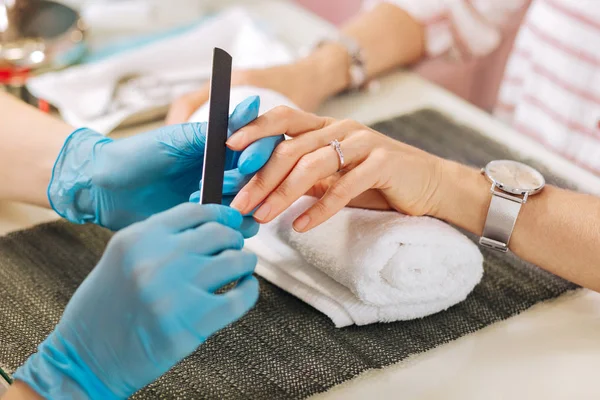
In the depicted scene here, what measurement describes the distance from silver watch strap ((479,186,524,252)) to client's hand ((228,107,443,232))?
0.23ft

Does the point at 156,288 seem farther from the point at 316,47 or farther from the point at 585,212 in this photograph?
the point at 316,47

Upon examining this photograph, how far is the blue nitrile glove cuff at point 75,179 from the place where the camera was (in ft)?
2.80

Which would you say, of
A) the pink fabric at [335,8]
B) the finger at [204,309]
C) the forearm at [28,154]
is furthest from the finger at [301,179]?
the pink fabric at [335,8]

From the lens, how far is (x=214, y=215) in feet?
2.22

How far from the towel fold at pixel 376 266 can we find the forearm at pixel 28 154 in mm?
332

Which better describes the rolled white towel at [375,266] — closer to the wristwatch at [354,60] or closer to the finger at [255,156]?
the finger at [255,156]

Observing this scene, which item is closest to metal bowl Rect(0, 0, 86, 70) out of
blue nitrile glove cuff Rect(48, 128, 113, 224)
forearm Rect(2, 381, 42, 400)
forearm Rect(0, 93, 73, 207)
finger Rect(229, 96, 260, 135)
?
forearm Rect(0, 93, 73, 207)

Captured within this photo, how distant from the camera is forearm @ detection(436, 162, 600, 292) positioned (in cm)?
85

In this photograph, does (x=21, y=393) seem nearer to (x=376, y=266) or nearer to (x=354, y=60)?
(x=376, y=266)

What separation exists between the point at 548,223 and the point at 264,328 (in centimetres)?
38

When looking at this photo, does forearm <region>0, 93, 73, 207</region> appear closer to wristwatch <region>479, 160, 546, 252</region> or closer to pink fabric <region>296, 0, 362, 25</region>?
wristwatch <region>479, 160, 546, 252</region>

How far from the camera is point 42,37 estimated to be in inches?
50.7

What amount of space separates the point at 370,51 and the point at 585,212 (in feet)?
1.93

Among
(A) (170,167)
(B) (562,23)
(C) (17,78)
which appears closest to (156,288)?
(A) (170,167)
